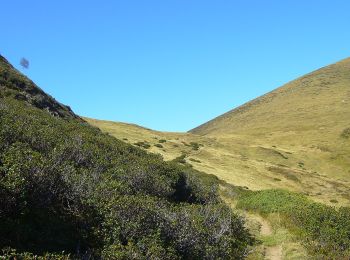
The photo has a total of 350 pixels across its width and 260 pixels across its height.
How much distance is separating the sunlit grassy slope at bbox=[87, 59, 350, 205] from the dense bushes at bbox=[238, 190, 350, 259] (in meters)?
18.7

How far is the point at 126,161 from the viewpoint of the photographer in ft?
97.0

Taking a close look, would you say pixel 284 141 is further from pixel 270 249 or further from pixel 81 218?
pixel 81 218

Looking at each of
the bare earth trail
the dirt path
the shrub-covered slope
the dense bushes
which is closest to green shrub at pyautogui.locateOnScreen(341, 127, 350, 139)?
the dense bushes

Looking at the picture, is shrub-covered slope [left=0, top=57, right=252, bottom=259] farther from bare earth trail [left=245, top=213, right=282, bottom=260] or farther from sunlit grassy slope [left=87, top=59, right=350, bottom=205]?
sunlit grassy slope [left=87, top=59, right=350, bottom=205]

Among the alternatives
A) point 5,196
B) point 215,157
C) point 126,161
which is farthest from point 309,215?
point 215,157

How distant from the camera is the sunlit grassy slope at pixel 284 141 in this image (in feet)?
212

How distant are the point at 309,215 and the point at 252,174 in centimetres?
3761

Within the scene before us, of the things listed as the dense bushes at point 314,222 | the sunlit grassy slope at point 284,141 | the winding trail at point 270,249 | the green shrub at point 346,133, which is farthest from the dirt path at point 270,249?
the green shrub at point 346,133

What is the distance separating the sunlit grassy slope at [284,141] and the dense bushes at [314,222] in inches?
736

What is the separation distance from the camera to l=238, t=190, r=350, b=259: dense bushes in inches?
862

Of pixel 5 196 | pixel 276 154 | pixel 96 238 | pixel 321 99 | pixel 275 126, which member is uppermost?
pixel 321 99

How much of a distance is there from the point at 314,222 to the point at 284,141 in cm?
9065

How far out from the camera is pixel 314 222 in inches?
1037

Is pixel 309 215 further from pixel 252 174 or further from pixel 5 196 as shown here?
pixel 252 174
